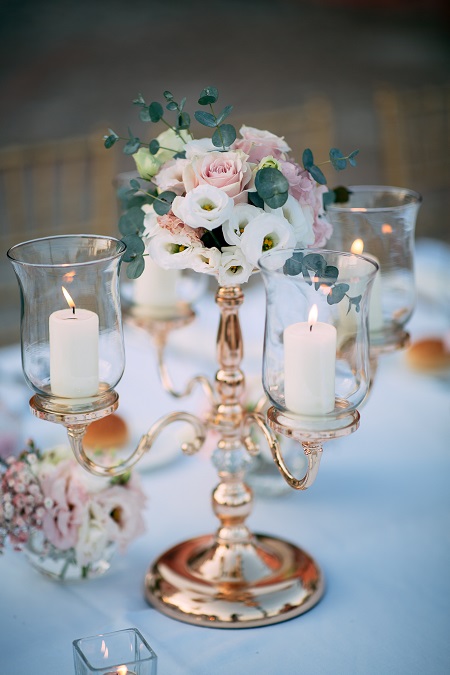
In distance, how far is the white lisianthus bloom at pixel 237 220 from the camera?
97cm

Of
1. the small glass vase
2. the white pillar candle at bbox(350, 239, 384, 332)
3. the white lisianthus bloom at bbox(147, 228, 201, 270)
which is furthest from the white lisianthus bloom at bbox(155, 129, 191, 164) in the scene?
the small glass vase

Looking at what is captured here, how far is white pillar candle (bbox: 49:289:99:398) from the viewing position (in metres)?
0.97

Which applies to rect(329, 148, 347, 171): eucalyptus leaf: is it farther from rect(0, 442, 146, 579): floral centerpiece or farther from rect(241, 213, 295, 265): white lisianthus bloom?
rect(0, 442, 146, 579): floral centerpiece

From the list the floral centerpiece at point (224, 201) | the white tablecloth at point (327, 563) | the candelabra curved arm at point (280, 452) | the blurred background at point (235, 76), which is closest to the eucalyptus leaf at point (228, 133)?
the floral centerpiece at point (224, 201)

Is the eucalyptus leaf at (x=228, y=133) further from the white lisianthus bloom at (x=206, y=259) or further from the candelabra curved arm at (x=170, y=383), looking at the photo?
the candelabra curved arm at (x=170, y=383)

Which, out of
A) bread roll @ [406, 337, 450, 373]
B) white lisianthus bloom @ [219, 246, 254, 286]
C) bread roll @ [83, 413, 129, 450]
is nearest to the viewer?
white lisianthus bloom @ [219, 246, 254, 286]

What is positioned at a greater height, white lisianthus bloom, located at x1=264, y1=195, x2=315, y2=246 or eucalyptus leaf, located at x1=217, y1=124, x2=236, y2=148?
eucalyptus leaf, located at x1=217, y1=124, x2=236, y2=148

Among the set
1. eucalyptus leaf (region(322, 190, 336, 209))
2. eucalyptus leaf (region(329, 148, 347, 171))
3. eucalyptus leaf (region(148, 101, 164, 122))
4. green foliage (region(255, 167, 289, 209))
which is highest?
eucalyptus leaf (region(148, 101, 164, 122))

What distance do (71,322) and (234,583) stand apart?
1.38 ft

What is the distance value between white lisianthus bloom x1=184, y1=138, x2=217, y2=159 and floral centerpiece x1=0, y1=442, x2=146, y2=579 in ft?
1.40

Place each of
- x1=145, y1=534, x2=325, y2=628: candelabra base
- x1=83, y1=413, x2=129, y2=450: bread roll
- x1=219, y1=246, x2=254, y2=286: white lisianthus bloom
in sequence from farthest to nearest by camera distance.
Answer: x1=83, y1=413, x2=129, y2=450: bread roll, x1=145, y1=534, x2=325, y2=628: candelabra base, x1=219, y1=246, x2=254, y2=286: white lisianthus bloom

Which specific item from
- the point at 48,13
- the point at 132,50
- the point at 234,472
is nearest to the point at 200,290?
the point at 234,472

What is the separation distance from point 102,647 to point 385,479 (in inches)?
25.3

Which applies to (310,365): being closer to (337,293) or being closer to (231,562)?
(337,293)
